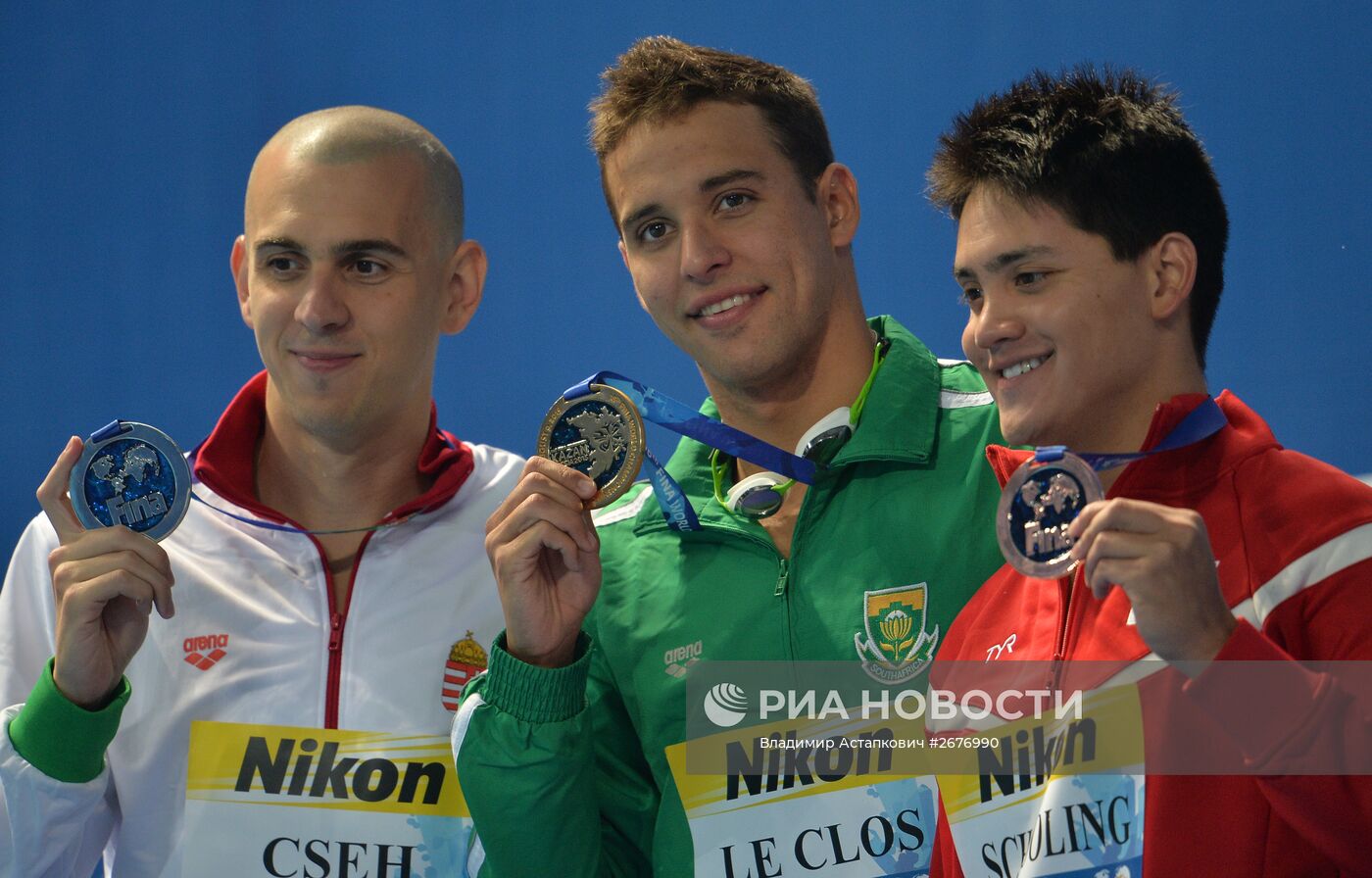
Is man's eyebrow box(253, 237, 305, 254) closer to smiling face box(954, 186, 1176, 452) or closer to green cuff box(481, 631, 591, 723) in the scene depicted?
green cuff box(481, 631, 591, 723)

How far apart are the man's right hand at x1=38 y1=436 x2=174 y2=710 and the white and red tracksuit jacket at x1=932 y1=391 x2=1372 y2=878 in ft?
3.22

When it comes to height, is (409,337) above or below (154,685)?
above

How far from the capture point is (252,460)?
2156mm

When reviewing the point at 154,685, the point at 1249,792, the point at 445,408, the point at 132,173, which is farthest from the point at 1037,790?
the point at 132,173

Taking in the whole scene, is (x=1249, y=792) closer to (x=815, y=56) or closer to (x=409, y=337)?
(x=409, y=337)

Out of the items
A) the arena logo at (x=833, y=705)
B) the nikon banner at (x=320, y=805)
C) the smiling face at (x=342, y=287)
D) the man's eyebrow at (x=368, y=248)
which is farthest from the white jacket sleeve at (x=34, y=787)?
the arena logo at (x=833, y=705)

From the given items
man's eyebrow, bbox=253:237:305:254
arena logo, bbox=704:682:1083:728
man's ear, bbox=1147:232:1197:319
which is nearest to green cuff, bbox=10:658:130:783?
man's eyebrow, bbox=253:237:305:254

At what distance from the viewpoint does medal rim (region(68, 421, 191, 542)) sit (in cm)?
182

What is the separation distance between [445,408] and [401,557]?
3.49ft

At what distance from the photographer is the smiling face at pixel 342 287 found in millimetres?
2039

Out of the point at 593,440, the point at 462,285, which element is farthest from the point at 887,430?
the point at 462,285

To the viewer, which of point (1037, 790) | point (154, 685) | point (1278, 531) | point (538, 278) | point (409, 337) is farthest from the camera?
point (538, 278)

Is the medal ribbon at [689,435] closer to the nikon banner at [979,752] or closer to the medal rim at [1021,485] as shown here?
the nikon banner at [979,752]

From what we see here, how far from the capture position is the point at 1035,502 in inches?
54.9
